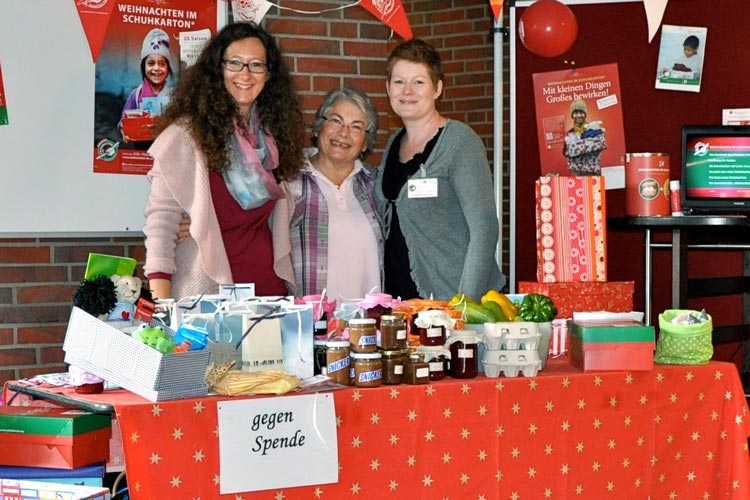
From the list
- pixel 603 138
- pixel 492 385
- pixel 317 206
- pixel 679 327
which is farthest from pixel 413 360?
pixel 603 138

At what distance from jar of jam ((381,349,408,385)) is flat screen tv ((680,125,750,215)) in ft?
6.68

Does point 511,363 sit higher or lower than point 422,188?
lower

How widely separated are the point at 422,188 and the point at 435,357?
86 cm

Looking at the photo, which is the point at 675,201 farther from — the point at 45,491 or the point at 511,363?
the point at 45,491

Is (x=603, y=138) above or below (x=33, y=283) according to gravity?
above

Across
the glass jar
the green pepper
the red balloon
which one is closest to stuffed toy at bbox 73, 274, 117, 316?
the glass jar

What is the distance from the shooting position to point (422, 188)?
9.52 feet

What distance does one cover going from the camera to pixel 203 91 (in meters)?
2.74

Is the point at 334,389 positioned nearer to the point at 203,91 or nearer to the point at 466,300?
the point at 466,300

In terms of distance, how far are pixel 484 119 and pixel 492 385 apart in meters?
4.19

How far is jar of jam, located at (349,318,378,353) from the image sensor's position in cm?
206

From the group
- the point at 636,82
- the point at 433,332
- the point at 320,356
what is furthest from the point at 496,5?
the point at 320,356

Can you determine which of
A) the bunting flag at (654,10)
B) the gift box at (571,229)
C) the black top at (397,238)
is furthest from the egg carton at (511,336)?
the bunting flag at (654,10)

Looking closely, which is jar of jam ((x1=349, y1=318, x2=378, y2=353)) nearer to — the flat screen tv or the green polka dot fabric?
the green polka dot fabric
